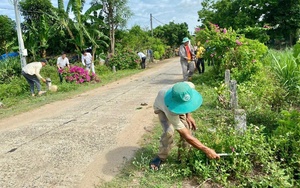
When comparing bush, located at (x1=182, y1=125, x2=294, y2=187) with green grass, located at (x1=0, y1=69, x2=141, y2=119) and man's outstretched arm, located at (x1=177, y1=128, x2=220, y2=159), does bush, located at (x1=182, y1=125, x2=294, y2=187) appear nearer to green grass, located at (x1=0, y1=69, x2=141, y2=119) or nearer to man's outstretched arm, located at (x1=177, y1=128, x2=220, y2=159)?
man's outstretched arm, located at (x1=177, y1=128, x2=220, y2=159)

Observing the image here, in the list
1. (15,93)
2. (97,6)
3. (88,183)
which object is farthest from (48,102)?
(97,6)

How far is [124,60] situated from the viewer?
1955 centimetres

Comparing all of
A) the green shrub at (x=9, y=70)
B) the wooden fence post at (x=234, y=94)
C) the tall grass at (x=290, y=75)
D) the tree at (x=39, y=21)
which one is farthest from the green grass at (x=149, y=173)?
the tree at (x=39, y=21)

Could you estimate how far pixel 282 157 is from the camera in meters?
3.19

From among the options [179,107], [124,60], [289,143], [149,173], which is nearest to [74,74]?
[124,60]

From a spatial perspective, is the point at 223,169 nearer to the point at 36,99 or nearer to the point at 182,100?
the point at 182,100

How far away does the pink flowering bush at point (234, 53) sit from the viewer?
292 inches

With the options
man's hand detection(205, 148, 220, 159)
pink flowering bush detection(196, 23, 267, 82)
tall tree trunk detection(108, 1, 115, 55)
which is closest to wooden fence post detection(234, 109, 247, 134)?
man's hand detection(205, 148, 220, 159)

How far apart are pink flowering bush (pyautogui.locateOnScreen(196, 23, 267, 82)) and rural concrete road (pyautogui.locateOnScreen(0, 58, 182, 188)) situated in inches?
96.0

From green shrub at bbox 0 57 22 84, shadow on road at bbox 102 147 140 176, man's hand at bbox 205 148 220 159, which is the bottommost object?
shadow on road at bbox 102 147 140 176

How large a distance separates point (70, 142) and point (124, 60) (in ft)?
49.8

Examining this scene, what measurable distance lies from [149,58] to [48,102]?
62.5ft

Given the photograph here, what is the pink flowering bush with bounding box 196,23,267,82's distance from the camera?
7410mm

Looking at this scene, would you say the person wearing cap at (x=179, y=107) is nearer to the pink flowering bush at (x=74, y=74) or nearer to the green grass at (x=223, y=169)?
the green grass at (x=223, y=169)
